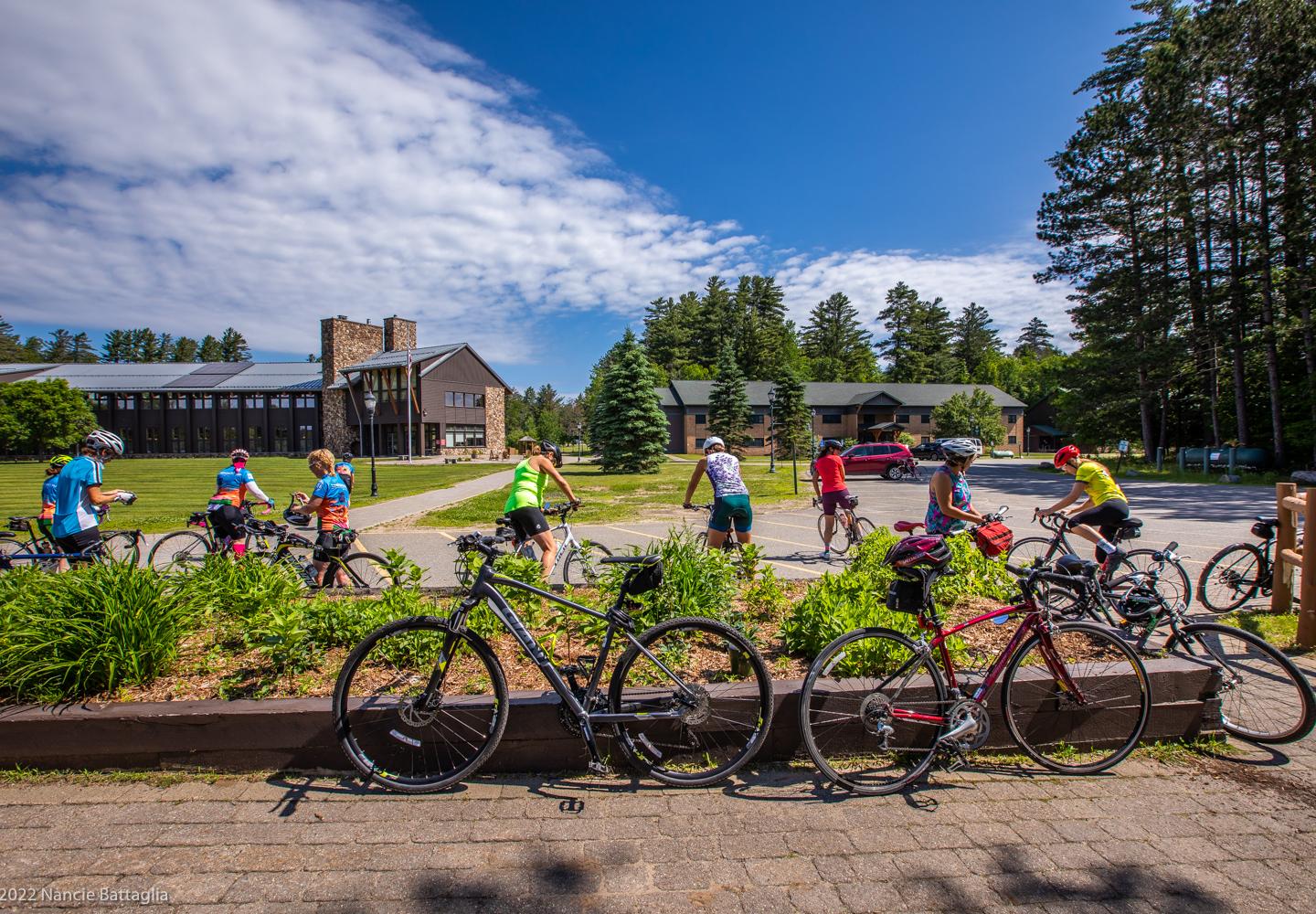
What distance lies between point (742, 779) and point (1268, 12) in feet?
110

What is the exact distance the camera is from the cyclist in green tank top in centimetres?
702

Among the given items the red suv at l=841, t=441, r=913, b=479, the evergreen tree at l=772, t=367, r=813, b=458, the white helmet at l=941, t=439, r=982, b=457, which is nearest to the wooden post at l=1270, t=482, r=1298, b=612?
the white helmet at l=941, t=439, r=982, b=457

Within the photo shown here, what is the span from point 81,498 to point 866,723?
26.0ft

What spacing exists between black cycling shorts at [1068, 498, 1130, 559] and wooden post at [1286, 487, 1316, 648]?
1556 mm

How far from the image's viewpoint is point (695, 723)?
10.8 ft

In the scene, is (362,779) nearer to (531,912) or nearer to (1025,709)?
(531,912)

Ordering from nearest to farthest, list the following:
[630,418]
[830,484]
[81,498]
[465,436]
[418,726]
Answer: [418,726]
[81,498]
[830,484]
[630,418]
[465,436]

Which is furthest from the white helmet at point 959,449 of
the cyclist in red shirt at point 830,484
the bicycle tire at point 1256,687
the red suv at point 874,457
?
the red suv at point 874,457

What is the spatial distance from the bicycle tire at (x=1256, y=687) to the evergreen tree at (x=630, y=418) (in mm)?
32427

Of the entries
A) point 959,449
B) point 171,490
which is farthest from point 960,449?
point 171,490

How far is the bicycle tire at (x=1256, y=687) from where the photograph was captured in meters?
3.52

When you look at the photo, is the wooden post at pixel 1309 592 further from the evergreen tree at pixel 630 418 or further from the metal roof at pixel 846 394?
the metal roof at pixel 846 394

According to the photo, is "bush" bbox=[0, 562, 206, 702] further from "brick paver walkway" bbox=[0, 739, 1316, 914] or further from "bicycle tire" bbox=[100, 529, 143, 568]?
"bicycle tire" bbox=[100, 529, 143, 568]

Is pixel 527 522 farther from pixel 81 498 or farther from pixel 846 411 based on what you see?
pixel 846 411
